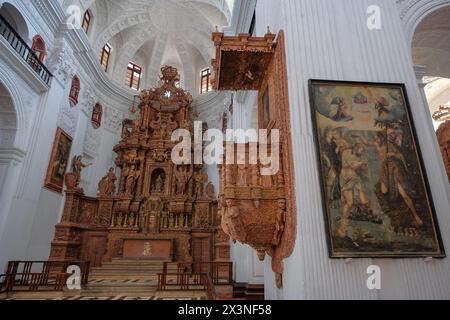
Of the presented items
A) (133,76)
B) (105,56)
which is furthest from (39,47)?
(133,76)

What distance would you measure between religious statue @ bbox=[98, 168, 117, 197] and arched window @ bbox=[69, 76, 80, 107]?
11.0 feet

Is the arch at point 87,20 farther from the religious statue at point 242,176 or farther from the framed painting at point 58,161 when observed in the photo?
the religious statue at point 242,176

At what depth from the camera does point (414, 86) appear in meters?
3.93

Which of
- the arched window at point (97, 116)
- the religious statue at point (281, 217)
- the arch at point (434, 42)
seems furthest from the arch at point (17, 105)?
the arch at point (434, 42)

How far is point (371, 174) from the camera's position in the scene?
3.39 metres

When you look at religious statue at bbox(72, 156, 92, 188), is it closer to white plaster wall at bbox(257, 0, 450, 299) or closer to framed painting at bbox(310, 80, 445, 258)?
white plaster wall at bbox(257, 0, 450, 299)

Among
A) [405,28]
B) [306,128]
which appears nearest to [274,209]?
[306,128]

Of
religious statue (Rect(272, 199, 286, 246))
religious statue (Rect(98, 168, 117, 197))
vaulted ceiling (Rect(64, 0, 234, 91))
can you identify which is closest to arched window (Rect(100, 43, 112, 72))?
vaulted ceiling (Rect(64, 0, 234, 91))

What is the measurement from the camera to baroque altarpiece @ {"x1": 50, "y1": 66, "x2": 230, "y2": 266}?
420 inches

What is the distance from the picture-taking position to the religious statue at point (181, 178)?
12.7 m

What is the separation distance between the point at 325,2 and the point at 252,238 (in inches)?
154

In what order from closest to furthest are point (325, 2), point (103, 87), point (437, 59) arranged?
point (325, 2) → point (437, 59) → point (103, 87)

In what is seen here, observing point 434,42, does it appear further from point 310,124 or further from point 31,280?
point 31,280
